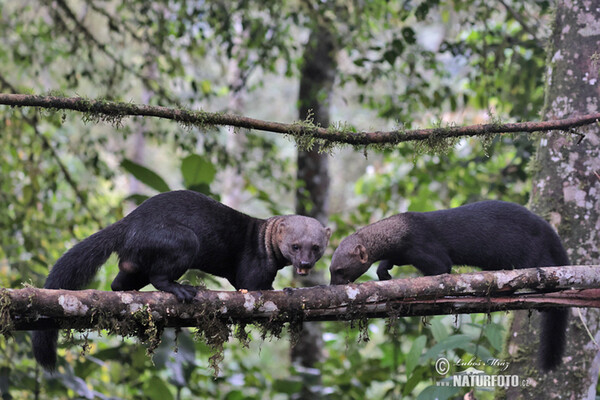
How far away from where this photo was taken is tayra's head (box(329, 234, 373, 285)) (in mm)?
4527

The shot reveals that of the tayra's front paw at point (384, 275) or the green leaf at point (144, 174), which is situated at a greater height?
the green leaf at point (144, 174)

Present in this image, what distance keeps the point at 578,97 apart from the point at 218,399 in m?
4.20

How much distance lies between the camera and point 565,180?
4418mm

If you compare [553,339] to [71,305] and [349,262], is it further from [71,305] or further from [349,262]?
[71,305]

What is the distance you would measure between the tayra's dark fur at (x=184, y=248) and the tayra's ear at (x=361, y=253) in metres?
0.28

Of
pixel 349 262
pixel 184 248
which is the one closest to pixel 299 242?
pixel 349 262

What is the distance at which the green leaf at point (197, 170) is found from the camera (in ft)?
16.6

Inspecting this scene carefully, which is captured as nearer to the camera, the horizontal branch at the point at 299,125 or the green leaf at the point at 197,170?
the horizontal branch at the point at 299,125

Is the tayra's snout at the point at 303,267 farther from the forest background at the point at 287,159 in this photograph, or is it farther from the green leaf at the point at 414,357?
the forest background at the point at 287,159

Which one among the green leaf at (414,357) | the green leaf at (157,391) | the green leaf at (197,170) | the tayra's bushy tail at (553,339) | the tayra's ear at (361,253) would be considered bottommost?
the green leaf at (157,391)

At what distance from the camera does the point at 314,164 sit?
7.41m


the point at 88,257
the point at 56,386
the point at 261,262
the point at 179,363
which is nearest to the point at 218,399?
the point at 179,363

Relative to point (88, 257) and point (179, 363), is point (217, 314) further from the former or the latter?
point (179, 363)

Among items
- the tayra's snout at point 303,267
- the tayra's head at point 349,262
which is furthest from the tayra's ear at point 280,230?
the tayra's head at point 349,262
